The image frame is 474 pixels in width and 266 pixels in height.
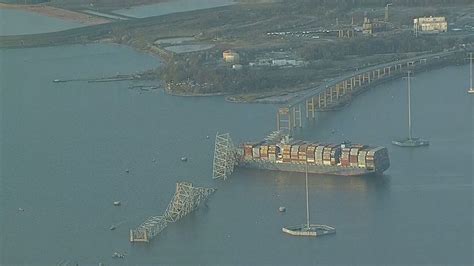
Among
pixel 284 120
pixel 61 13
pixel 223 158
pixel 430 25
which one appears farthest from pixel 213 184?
pixel 61 13

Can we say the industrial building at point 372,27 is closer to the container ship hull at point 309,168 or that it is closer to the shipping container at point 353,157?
the container ship hull at point 309,168

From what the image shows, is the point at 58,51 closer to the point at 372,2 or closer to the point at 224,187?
the point at 372,2

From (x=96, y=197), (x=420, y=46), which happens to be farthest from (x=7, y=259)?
(x=420, y=46)

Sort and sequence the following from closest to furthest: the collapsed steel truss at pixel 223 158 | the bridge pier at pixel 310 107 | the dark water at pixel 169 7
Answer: the collapsed steel truss at pixel 223 158 → the bridge pier at pixel 310 107 → the dark water at pixel 169 7

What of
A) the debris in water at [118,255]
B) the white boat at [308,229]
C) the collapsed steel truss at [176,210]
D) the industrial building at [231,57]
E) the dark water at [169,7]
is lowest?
the dark water at [169,7]

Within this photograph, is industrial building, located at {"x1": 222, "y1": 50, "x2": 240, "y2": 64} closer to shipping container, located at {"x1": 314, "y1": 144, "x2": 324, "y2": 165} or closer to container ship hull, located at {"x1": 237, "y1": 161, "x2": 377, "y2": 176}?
container ship hull, located at {"x1": 237, "y1": 161, "x2": 377, "y2": 176}

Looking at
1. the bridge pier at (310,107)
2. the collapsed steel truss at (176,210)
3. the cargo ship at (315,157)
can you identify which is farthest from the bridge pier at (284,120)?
the collapsed steel truss at (176,210)
